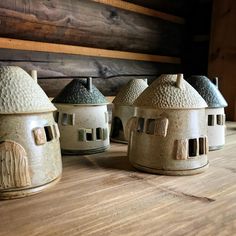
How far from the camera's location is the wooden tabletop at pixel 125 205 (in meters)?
0.43

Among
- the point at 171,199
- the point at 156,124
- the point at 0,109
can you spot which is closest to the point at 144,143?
the point at 156,124

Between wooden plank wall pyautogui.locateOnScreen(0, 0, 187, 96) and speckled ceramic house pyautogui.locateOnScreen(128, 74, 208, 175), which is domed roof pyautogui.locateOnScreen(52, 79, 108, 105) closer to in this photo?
speckled ceramic house pyautogui.locateOnScreen(128, 74, 208, 175)

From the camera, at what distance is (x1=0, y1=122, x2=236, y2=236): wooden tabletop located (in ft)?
1.40

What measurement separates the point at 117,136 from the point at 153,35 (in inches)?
Answer: 32.9

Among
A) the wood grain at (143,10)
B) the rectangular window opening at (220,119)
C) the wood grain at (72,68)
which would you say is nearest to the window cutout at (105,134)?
the rectangular window opening at (220,119)

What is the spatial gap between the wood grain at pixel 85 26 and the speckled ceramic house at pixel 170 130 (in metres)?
0.64

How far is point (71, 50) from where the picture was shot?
50.0 inches

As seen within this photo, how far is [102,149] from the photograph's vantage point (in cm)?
85

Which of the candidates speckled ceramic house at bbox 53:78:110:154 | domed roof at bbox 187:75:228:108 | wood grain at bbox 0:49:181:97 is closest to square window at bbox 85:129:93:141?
speckled ceramic house at bbox 53:78:110:154

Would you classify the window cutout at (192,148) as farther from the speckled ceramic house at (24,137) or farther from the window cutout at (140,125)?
the speckled ceramic house at (24,137)

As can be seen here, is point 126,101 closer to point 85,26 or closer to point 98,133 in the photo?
Result: point 98,133

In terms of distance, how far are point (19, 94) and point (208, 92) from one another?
0.55 m

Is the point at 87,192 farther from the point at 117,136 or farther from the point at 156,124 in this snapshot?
the point at 117,136

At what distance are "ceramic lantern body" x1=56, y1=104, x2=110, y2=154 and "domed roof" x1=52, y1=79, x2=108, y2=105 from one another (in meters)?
0.01
